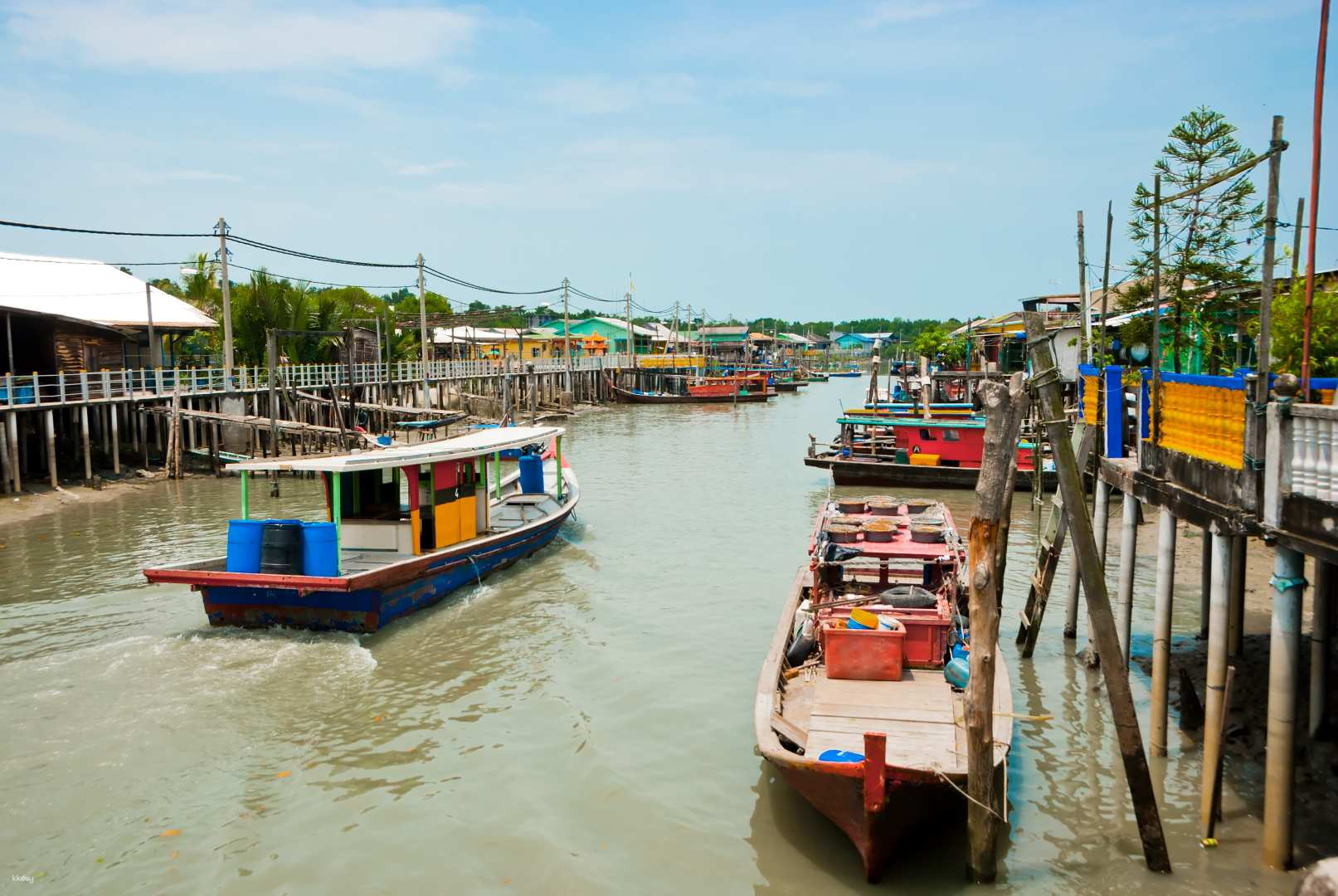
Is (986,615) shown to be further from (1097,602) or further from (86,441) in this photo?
(86,441)

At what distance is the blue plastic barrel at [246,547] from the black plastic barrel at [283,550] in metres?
0.11

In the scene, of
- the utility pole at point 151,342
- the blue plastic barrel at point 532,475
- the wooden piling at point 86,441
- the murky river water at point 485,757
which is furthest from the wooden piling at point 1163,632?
the utility pole at point 151,342

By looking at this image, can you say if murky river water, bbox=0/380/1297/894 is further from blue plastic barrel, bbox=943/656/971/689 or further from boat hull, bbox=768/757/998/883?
blue plastic barrel, bbox=943/656/971/689

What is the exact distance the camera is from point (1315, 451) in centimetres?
615

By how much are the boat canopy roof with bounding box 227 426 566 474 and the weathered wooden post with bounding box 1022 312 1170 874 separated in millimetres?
9210

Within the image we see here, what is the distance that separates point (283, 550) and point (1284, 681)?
11.0 meters

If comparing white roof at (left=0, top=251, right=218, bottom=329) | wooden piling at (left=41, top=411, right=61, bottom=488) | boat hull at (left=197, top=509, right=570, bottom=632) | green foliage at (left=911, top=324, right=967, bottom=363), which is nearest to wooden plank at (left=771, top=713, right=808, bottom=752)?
boat hull at (left=197, top=509, right=570, bottom=632)

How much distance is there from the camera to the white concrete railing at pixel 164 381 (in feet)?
81.3

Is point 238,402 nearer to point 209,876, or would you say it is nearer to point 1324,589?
point 209,876

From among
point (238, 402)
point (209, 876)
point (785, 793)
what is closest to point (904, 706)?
point (785, 793)

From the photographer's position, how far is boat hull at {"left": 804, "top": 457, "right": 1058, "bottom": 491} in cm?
2650

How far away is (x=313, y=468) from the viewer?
42.5 feet

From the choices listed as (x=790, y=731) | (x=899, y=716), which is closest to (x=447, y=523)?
(x=790, y=731)

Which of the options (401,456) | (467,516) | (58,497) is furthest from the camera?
(58,497)
